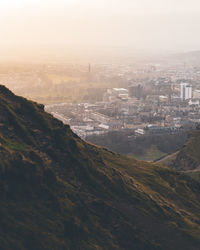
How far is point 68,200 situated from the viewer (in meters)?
18.1

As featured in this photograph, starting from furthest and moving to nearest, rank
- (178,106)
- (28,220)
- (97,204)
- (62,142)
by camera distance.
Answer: (178,106) → (62,142) → (97,204) → (28,220)

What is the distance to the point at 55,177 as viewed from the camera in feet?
60.6

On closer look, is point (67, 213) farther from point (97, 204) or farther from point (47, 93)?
point (47, 93)

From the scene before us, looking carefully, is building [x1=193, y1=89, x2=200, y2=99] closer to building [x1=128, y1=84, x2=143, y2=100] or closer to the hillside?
building [x1=128, y1=84, x2=143, y2=100]

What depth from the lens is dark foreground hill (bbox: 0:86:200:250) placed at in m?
16.4

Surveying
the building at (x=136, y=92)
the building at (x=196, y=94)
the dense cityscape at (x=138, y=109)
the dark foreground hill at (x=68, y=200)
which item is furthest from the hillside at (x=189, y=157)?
the building at (x=196, y=94)

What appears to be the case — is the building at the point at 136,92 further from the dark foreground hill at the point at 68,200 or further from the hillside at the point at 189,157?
the dark foreground hill at the point at 68,200

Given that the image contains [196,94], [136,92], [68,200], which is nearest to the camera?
[68,200]

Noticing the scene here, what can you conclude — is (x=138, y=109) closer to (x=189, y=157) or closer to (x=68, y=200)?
(x=189, y=157)

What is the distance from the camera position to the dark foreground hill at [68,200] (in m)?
16.4

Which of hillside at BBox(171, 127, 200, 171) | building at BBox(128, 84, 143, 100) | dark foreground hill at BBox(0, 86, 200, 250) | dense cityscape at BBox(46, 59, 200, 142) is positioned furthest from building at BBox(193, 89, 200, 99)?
dark foreground hill at BBox(0, 86, 200, 250)

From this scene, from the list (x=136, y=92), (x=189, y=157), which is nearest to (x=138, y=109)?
(x=136, y=92)

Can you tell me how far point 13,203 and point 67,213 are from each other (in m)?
1.92

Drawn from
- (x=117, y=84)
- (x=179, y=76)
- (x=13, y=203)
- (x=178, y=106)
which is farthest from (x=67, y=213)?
(x=179, y=76)
